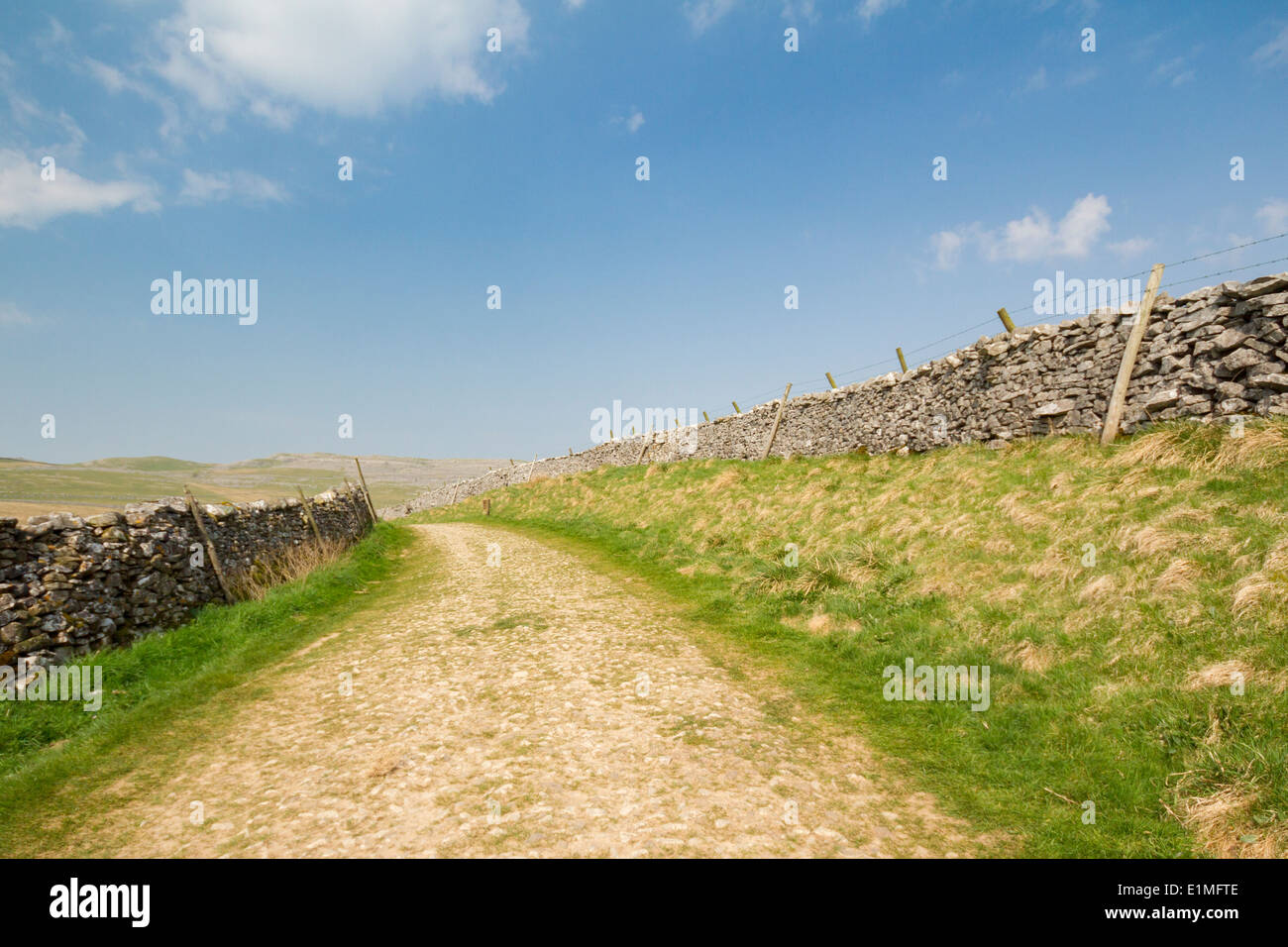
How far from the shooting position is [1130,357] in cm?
1275

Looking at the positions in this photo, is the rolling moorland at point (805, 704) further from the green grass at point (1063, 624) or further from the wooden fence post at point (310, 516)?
the wooden fence post at point (310, 516)

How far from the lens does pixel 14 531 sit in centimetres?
907

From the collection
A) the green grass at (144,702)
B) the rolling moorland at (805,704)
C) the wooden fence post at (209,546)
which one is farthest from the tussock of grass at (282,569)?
Result: the rolling moorland at (805,704)

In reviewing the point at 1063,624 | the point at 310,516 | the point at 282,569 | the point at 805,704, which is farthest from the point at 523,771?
the point at 310,516

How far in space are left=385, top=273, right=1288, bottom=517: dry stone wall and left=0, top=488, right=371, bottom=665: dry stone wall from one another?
2041cm

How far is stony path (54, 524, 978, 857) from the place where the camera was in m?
4.77

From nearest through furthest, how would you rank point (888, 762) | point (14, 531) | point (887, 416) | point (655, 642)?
1. point (888, 762)
2. point (14, 531)
3. point (655, 642)
4. point (887, 416)

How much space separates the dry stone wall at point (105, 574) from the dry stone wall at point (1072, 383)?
67.0 feet

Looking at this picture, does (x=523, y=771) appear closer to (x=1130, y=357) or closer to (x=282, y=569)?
(x=282, y=569)

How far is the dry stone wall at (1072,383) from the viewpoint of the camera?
417 inches

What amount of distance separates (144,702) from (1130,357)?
19.4m
